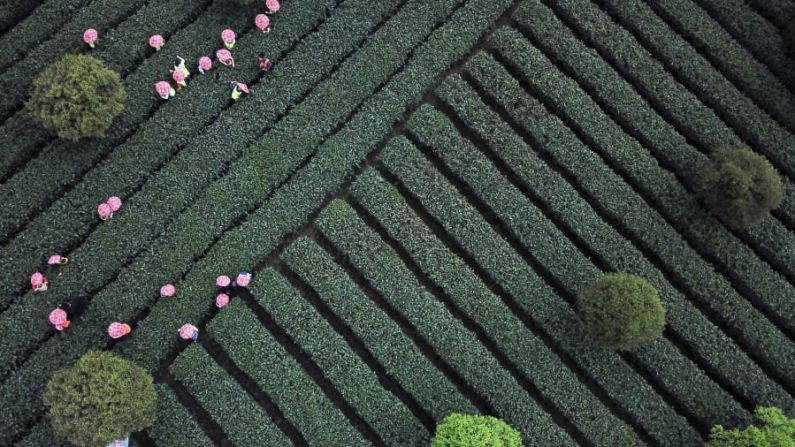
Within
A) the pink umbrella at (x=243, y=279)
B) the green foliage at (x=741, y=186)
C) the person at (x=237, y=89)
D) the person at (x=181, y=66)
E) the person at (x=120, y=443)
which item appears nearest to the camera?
the person at (x=120, y=443)

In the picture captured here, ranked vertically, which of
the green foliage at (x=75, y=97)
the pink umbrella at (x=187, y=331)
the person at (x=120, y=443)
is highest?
the green foliage at (x=75, y=97)

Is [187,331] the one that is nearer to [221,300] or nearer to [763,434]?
[221,300]

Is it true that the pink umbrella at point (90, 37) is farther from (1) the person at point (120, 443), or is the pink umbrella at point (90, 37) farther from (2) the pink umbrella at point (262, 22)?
(1) the person at point (120, 443)

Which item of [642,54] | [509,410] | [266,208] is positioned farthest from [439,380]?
[642,54]

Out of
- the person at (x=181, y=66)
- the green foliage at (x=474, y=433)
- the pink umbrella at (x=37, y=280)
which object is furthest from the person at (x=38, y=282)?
the green foliage at (x=474, y=433)

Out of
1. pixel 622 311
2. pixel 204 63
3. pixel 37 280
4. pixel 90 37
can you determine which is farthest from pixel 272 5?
pixel 622 311

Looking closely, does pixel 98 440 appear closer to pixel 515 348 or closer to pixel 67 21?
pixel 515 348
